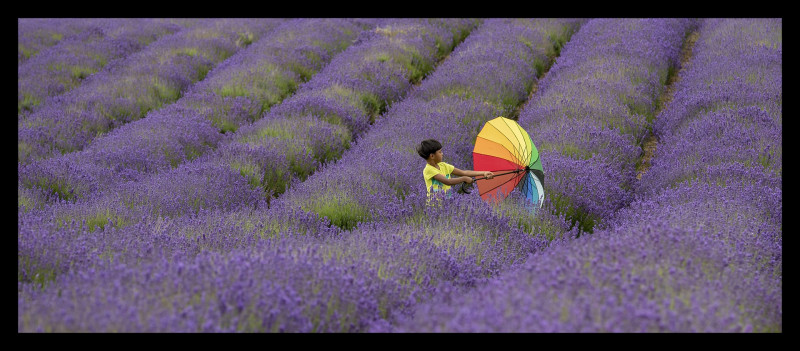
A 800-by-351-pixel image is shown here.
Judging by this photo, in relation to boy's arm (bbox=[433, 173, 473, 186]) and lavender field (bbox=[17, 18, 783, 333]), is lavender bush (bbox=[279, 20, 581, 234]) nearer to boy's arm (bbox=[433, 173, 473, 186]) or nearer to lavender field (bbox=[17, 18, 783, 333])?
lavender field (bbox=[17, 18, 783, 333])

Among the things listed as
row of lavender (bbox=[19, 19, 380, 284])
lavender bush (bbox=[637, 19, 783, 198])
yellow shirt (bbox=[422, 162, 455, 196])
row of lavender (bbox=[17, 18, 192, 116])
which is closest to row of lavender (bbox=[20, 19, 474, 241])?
row of lavender (bbox=[19, 19, 380, 284])

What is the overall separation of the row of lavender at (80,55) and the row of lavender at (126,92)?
32 cm

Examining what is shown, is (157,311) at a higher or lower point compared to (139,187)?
higher

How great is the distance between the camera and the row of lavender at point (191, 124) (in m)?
5.42

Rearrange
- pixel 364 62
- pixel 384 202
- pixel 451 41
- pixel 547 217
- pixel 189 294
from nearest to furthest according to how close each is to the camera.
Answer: pixel 189 294
pixel 547 217
pixel 384 202
pixel 364 62
pixel 451 41

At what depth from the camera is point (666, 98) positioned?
8336mm

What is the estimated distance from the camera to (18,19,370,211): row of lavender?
5.42 m

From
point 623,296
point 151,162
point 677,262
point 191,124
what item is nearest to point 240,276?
point 623,296

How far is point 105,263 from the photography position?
2.95 metres

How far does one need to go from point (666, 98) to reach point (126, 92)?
7.04 meters

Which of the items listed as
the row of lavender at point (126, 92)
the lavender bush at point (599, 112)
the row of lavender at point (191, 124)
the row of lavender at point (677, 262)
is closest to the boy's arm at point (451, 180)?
the lavender bush at point (599, 112)

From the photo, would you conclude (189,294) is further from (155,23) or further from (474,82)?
(155,23)

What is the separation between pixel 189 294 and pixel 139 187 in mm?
2958

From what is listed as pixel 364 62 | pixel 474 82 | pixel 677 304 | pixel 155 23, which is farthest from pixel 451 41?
A: pixel 677 304
